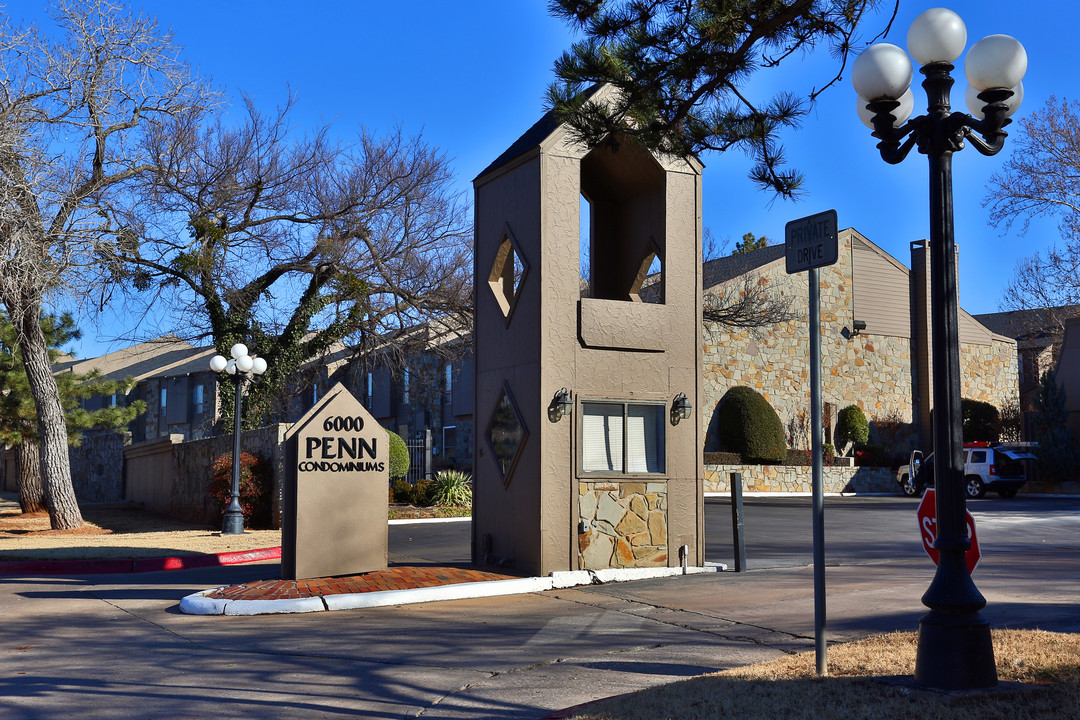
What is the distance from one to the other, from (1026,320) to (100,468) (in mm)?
45353

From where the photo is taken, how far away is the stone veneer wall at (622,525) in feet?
40.7

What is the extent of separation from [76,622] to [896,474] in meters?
30.7

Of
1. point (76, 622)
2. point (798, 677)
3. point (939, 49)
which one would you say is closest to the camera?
point (798, 677)

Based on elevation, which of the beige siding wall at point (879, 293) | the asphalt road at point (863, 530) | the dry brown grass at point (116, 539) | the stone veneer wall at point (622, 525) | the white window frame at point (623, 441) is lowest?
the dry brown grass at point (116, 539)

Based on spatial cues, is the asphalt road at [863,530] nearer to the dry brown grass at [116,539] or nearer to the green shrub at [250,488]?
the dry brown grass at [116,539]

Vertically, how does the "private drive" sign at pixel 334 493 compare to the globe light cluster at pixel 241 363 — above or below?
below

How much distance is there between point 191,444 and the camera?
27.4 m

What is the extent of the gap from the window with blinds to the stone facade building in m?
20.7

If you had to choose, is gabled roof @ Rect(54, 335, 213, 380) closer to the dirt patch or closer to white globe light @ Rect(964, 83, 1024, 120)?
the dirt patch

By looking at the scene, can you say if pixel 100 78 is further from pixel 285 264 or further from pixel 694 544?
pixel 694 544

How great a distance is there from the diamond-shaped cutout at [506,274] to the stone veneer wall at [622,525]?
9.12ft

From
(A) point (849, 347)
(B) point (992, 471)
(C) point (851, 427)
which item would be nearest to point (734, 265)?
(A) point (849, 347)

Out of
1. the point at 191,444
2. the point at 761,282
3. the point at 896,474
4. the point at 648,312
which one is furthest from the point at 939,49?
the point at 896,474

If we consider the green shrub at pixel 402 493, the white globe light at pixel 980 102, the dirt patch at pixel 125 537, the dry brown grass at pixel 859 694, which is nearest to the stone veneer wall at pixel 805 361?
the green shrub at pixel 402 493
